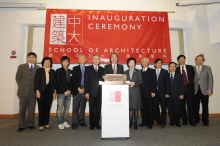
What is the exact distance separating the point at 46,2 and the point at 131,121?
439 centimetres

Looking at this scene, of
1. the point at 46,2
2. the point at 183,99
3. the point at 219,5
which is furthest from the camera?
the point at 46,2

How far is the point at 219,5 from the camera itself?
464 centimetres

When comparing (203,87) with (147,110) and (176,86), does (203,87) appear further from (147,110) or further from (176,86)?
(147,110)

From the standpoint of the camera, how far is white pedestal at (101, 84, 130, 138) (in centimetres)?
247

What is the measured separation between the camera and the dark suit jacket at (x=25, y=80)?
3.24 m

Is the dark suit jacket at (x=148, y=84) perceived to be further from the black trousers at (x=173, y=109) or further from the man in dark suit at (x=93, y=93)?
the man in dark suit at (x=93, y=93)

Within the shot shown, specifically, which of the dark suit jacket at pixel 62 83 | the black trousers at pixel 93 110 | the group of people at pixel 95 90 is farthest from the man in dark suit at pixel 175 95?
the dark suit jacket at pixel 62 83

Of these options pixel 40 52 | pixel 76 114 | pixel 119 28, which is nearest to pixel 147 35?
pixel 119 28

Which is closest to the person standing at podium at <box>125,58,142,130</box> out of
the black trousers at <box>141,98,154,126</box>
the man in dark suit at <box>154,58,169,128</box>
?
the black trousers at <box>141,98,154,126</box>

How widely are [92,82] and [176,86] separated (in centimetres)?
187

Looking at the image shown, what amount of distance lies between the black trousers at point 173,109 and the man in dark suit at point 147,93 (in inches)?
16.9

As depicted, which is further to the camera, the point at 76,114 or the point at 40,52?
the point at 40,52

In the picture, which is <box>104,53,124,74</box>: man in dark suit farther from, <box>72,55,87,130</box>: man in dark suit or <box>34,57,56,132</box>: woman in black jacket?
<box>34,57,56,132</box>: woman in black jacket

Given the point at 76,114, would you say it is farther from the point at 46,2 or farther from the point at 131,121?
the point at 46,2
